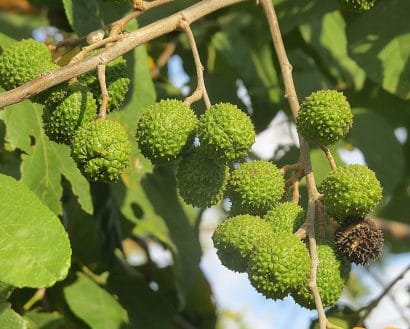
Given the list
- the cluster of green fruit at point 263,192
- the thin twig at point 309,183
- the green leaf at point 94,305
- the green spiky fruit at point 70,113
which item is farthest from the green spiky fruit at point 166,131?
the green leaf at point 94,305

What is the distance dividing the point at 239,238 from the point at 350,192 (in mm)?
238

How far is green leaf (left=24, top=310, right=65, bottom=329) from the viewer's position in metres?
2.65

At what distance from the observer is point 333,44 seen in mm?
3150

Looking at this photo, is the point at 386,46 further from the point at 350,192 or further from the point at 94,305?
the point at 94,305

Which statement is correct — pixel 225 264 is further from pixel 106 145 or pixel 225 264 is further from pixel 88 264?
pixel 88 264

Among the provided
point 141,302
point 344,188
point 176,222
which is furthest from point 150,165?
point 344,188

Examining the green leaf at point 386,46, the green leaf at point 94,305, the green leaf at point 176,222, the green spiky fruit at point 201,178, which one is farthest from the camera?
the green leaf at point 176,222

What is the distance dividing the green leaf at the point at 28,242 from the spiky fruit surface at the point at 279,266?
1.22ft

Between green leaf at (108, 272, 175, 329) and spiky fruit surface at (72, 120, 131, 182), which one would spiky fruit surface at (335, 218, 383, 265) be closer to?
spiky fruit surface at (72, 120, 131, 182)

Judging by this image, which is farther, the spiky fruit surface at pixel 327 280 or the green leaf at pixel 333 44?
the green leaf at pixel 333 44

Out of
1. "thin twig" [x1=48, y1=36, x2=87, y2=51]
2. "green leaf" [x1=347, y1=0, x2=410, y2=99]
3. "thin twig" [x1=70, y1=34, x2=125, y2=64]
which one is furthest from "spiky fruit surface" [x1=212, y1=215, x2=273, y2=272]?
"green leaf" [x1=347, y1=0, x2=410, y2=99]

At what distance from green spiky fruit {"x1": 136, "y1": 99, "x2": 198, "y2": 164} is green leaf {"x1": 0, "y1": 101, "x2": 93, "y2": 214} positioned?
581 millimetres

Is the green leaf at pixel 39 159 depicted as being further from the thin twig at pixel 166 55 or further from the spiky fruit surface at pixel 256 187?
the thin twig at pixel 166 55

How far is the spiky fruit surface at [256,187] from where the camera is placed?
6.57 feet
